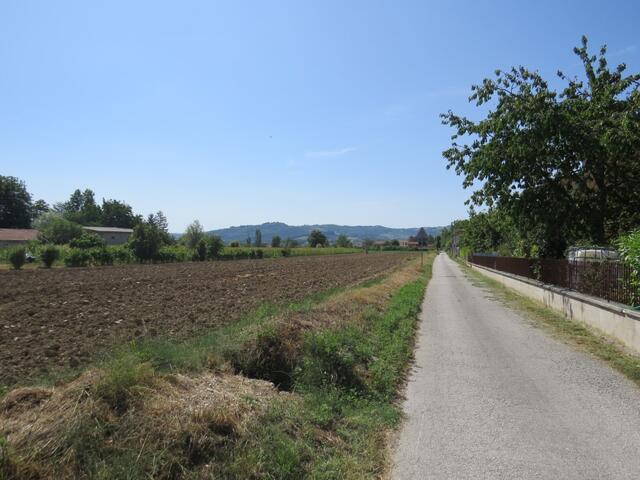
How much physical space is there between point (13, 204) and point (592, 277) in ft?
357

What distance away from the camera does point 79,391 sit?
4.04 m

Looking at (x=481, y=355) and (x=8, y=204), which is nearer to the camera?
(x=481, y=355)

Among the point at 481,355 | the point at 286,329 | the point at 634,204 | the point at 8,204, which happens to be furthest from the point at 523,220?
the point at 8,204

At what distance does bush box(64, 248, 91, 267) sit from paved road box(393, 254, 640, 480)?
44489 millimetres

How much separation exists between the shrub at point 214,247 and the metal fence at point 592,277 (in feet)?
172

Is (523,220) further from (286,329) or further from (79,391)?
(79,391)

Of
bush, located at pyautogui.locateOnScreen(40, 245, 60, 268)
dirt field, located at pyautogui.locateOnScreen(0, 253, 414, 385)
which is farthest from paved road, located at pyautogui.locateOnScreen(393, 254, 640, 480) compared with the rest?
bush, located at pyautogui.locateOnScreen(40, 245, 60, 268)

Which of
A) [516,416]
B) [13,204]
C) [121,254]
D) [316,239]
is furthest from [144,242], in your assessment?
[316,239]

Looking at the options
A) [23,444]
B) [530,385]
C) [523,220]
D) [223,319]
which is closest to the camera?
→ [23,444]

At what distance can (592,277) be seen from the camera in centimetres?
1192

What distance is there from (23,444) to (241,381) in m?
2.73

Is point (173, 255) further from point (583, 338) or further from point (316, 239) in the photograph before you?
point (316, 239)

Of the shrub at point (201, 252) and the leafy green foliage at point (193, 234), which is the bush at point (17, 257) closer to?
the shrub at point (201, 252)

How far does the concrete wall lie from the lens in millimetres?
8680
